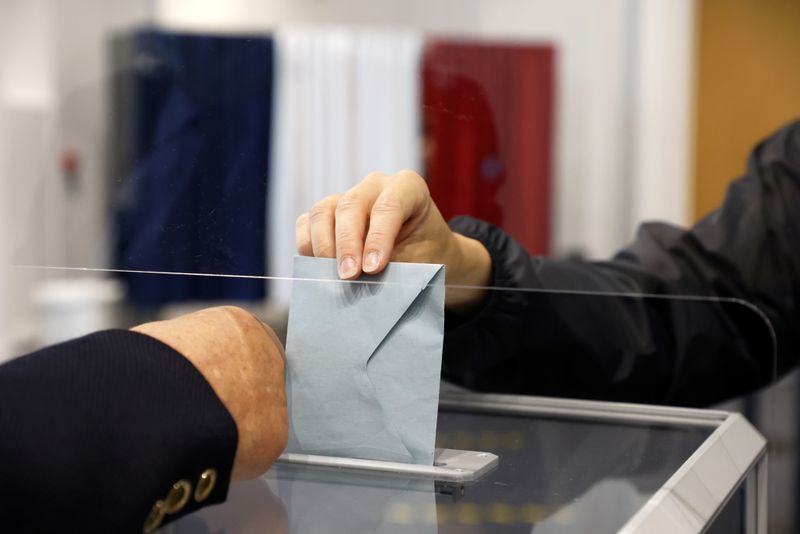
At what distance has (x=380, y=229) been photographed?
1.97 ft

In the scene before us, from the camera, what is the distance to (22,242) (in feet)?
7.81

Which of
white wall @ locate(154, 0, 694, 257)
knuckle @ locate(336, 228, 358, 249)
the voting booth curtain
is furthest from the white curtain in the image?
white wall @ locate(154, 0, 694, 257)

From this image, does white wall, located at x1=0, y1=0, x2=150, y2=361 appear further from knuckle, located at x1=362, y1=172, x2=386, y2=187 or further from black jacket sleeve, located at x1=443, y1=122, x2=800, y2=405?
knuckle, located at x1=362, y1=172, x2=386, y2=187

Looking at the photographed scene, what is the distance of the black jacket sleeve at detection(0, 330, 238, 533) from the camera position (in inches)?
16.0

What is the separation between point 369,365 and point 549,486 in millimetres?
126

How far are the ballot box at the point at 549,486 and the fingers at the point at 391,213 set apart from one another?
4.9 inches

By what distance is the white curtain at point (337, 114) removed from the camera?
2.63 feet

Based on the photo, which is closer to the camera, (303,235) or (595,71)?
(303,235)

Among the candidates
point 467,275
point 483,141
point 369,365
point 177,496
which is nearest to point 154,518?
point 177,496

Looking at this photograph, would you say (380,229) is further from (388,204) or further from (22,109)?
(22,109)

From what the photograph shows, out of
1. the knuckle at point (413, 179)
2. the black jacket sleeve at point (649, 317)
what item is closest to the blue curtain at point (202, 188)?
the knuckle at point (413, 179)

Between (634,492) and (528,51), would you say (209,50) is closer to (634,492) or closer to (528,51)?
(634,492)

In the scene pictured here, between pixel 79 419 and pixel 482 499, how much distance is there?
0.21 m

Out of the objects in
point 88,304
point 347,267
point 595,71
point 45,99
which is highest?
point 595,71
